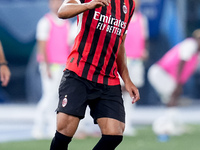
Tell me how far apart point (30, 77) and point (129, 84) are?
798 centimetres

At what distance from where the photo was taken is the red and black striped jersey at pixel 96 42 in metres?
5.33

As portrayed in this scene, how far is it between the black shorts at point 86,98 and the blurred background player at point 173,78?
14.4ft

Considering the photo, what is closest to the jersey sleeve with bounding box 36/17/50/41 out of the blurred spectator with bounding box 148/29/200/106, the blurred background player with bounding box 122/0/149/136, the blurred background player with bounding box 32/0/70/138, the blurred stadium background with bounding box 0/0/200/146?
the blurred background player with bounding box 32/0/70/138

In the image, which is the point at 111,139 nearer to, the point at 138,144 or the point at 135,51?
the point at 138,144

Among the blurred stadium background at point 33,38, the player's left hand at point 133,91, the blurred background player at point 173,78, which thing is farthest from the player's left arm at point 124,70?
the blurred stadium background at point 33,38

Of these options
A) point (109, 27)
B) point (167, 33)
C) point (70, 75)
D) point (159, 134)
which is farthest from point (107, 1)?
point (167, 33)

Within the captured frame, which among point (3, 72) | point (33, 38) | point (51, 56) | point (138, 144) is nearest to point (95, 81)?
point (3, 72)

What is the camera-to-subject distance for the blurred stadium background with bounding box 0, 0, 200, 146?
43.9 ft

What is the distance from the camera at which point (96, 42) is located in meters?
5.36

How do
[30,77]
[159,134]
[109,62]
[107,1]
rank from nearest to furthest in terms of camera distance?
1. [107,1]
2. [109,62]
3. [159,134]
4. [30,77]

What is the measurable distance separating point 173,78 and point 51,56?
2.07m

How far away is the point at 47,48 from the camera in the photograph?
10.1m

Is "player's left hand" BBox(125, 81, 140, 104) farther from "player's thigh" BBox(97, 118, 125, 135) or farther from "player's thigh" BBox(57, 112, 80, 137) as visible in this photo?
"player's thigh" BBox(57, 112, 80, 137)

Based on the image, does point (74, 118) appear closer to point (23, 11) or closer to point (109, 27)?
point (109, 27)
